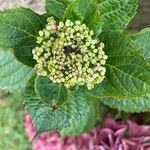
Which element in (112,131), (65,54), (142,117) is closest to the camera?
(65,54)

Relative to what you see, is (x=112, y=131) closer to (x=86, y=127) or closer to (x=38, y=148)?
(x=86, y=127)

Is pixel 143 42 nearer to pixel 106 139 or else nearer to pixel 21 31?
pixel 21 31

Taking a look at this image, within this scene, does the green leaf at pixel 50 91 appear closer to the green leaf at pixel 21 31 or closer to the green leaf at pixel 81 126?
the green leaf at pixel 21 31

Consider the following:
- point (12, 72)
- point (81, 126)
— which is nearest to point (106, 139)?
point (81, 126)

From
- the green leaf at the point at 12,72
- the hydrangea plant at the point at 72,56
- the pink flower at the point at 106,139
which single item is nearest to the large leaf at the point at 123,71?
the hydrangea plant at the point at 72,56

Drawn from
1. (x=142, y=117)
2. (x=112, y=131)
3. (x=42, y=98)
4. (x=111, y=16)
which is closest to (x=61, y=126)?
(x=42, y=98)

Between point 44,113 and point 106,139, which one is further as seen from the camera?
point 106,139
